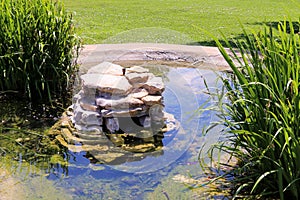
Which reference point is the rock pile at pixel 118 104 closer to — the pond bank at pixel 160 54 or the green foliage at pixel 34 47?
the green foliage at pixel 34 47

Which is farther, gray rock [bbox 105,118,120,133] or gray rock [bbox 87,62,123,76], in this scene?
gray rock [bbox 87,62,123,76]

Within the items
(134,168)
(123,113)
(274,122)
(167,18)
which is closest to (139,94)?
(123,113)

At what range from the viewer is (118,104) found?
3861 millimetres

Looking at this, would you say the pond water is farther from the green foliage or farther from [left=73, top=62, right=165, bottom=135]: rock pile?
the green foliage

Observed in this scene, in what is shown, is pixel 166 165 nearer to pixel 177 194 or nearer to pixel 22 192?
pixel 177 194

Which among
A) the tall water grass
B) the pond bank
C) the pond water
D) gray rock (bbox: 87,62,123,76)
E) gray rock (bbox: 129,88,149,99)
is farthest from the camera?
the pond bank

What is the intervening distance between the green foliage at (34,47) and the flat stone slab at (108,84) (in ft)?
1.44

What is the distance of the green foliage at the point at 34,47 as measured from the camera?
4250mm

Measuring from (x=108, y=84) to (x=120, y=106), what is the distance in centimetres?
21

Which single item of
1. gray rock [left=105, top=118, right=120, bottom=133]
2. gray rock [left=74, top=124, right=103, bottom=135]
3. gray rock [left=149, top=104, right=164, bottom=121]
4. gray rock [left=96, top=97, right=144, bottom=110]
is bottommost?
gray rock [left=74, top=124, right=103, bottom=135]

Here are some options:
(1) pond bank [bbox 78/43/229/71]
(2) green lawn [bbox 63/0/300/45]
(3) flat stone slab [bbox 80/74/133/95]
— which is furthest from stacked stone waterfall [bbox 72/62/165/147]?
(2) green lawn [bbox 63/0/300/45]

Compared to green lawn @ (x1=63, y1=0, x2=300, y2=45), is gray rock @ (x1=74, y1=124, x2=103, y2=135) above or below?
below

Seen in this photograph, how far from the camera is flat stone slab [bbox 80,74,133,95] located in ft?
12.8

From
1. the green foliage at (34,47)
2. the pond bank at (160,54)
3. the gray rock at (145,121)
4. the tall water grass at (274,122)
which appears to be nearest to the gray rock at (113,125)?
the gray rock at (145,121)
